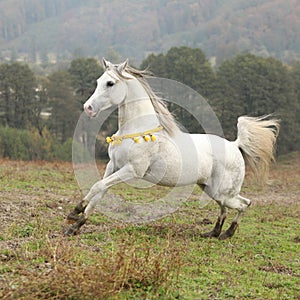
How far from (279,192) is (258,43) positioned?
187 metres

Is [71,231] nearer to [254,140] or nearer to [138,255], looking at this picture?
[138,255]

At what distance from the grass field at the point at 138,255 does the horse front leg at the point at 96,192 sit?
21cm

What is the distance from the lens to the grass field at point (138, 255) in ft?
14.8

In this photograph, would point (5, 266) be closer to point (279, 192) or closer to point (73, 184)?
point (73, 184)

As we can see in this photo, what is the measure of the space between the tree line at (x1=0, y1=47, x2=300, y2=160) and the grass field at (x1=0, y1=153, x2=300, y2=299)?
2730cm

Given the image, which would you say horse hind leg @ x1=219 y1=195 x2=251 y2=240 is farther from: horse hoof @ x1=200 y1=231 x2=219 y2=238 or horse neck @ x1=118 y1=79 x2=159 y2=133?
horse neck @ x1=118 y1=79 x2=159 y2=133

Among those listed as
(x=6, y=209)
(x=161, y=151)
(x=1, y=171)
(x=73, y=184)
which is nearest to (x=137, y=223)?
(x=161, y=151)

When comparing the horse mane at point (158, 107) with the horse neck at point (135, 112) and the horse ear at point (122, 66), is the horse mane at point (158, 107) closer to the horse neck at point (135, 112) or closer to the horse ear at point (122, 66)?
the horse neck at point (135, 112)

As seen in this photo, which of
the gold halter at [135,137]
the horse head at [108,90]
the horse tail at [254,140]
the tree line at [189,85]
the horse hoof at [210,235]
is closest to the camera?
→ the horse head at [108,90]

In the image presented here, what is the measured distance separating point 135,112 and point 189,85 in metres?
33.1

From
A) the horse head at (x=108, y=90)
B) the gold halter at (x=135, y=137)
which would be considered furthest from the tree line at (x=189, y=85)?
the horse head at (x=108, y=90)

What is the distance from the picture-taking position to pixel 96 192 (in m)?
7.14

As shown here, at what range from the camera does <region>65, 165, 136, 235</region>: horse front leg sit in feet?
23.4

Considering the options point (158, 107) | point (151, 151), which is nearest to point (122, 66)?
point (158, 107)
